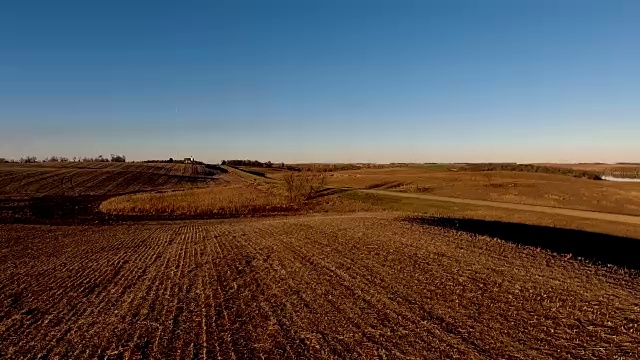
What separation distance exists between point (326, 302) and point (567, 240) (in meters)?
16.0

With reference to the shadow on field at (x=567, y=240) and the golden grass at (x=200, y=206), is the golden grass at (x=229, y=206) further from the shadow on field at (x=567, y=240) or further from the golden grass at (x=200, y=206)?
the shadow on field at (x=567, y=240)

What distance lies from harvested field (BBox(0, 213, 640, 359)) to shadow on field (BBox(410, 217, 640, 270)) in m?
2.52

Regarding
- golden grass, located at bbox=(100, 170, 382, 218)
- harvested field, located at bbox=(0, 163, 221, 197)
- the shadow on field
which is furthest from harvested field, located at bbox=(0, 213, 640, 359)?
harvested field, located at bbox=(0, 163, 221, 197)

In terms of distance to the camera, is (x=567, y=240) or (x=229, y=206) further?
(x=229, y=206)

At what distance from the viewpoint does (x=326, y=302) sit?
38.3 ft

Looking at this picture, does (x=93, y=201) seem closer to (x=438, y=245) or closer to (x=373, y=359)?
(x=438, y=245)

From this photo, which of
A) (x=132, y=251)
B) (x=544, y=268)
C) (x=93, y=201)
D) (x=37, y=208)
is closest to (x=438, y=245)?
(x=544, y=268)

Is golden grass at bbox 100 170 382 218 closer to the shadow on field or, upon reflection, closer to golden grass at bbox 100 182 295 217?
golden grass at bbox 100 182 295 217

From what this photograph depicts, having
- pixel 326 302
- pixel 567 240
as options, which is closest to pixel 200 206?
pixel 567 240

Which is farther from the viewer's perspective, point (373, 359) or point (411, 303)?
point (411, 303)

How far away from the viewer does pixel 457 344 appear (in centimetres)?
888

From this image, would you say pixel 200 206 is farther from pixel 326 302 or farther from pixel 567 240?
pixel 326 302

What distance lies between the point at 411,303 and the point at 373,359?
3276mm

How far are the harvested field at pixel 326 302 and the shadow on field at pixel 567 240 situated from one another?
8.27ft
